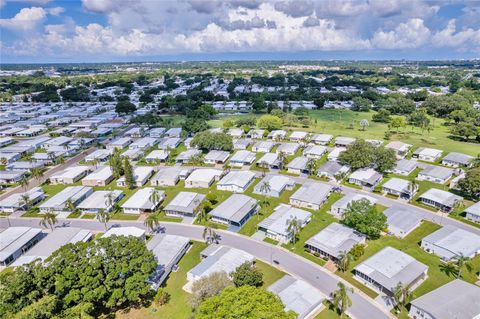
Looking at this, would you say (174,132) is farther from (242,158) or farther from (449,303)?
(449,303)

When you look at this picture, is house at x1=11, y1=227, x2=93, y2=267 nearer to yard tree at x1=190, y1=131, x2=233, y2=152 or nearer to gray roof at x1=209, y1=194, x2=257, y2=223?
gray roof at x1=209, y1=194, x2=257, y2=223

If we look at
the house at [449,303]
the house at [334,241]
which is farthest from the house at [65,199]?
the house at [449,303]

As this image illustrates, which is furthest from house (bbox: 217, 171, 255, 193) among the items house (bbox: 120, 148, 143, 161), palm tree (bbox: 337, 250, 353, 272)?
house (bbox: 120, 148, 143, 161)

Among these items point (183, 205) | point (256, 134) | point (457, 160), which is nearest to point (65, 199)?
point (183, 205)

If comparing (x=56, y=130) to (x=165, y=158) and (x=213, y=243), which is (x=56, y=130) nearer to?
(x=165, y=158)

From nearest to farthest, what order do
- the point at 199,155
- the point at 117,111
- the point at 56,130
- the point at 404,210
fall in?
the point at 404,210 → the point at 199,155 → the point at 56,130 → the point at 117,111

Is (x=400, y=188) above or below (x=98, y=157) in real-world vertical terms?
below

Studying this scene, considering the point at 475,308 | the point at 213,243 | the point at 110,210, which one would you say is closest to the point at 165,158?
the point at 110,210
